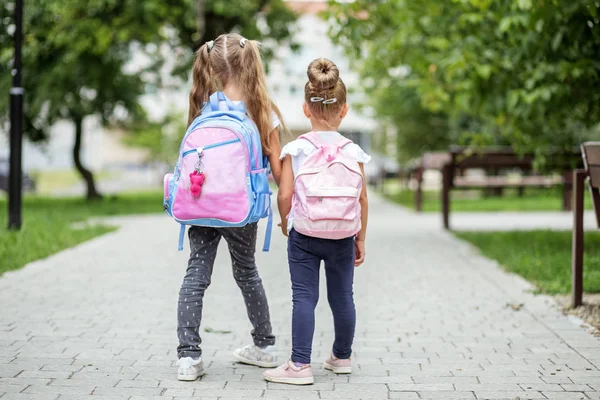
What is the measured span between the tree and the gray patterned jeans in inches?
567

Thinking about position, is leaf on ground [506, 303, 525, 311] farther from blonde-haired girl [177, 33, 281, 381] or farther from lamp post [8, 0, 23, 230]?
lamp post [8, 0, 23, 230]

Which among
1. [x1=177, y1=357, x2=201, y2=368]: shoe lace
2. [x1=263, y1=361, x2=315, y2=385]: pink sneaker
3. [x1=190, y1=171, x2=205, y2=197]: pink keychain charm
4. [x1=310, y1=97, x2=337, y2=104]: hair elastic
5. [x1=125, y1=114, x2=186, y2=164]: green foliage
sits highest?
[x1=125, y1=114, x2=186, y2=164]: green foliage

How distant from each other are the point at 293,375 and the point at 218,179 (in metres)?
1.00

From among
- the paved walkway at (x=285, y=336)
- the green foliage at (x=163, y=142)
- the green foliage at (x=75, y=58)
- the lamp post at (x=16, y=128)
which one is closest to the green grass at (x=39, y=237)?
the paved walkway at (x=285, y=336)

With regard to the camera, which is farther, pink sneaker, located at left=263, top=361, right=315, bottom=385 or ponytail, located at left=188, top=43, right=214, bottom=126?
ponytail, located at left=188, top=43, right=214, bottom=126

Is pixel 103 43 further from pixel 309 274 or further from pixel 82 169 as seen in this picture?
pixel 309 274

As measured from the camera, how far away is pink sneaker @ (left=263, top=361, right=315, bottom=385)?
4.53 m

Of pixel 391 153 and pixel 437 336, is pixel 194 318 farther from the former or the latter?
pixel 391 153

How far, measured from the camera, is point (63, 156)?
69562 mm

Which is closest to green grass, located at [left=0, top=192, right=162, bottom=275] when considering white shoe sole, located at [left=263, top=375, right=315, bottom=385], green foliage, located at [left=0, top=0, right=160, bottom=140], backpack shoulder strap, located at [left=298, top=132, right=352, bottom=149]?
green foliage, located at [left=0, top=0, right=160, bottom=140]

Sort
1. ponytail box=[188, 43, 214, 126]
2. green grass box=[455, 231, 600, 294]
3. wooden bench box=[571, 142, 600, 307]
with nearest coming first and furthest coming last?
ponytail box=[188, 43, 214, 126], wooden bench box=[571, 142, 600, 307], green grass box=[455, 231, 600, 294]

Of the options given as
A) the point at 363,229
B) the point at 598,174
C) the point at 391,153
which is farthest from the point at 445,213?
the point at 391,153

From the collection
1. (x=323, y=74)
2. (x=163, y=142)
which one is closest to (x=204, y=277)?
(x=323, y=74)

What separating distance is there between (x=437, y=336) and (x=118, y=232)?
840cm
